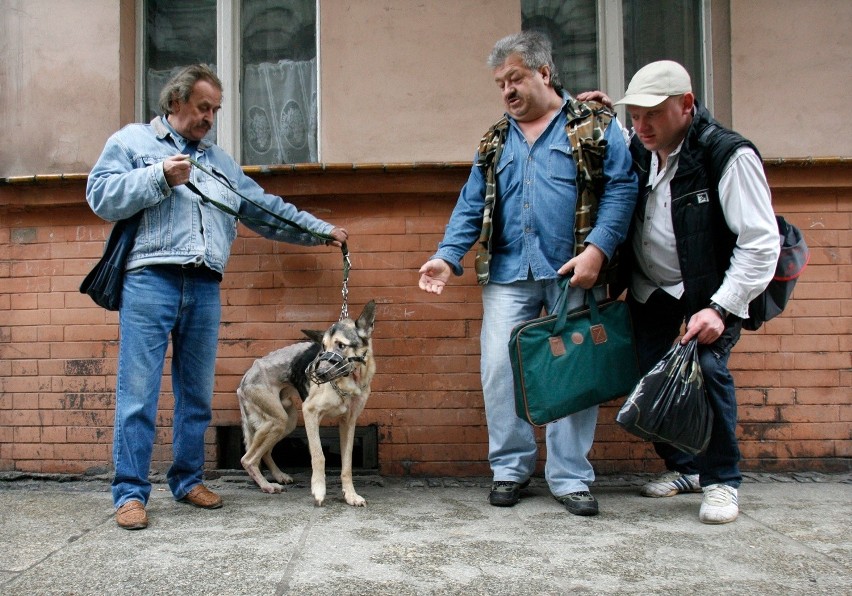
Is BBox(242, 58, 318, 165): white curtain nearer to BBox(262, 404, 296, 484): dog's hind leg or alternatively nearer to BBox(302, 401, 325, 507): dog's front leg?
BBox(262, 404, 296, 484): dog's hind leg

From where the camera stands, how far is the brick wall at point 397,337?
15.3 feet

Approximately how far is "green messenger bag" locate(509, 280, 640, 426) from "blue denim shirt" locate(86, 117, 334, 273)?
1.68 m

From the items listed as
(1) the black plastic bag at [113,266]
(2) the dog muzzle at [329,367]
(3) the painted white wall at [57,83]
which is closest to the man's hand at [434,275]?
(2) the dog muzzle at [329,367]

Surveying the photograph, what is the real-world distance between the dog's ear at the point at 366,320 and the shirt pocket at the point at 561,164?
1180 millimetres

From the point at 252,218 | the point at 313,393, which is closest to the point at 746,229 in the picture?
the point at 313,393

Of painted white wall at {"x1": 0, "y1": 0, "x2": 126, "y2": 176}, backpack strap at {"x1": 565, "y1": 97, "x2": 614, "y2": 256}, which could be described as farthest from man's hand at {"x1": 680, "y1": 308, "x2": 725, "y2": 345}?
painted white wall at {"x1": 0, "y1": 0, "x2": 126, "y2": 176}

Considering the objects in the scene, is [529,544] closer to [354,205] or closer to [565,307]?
[565,307]

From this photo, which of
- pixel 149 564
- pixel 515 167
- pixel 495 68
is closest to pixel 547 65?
pixel 495 68

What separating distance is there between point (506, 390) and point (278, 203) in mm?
1685

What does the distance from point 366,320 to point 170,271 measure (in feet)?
3.45

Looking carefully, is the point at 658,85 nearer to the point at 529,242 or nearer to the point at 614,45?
the point at 529,242

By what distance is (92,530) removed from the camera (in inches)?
135

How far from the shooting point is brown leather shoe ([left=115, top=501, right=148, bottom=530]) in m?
3.41

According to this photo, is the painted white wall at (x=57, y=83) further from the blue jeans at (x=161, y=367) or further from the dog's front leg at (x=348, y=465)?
the dog's front leg at (x=348, y=465)
